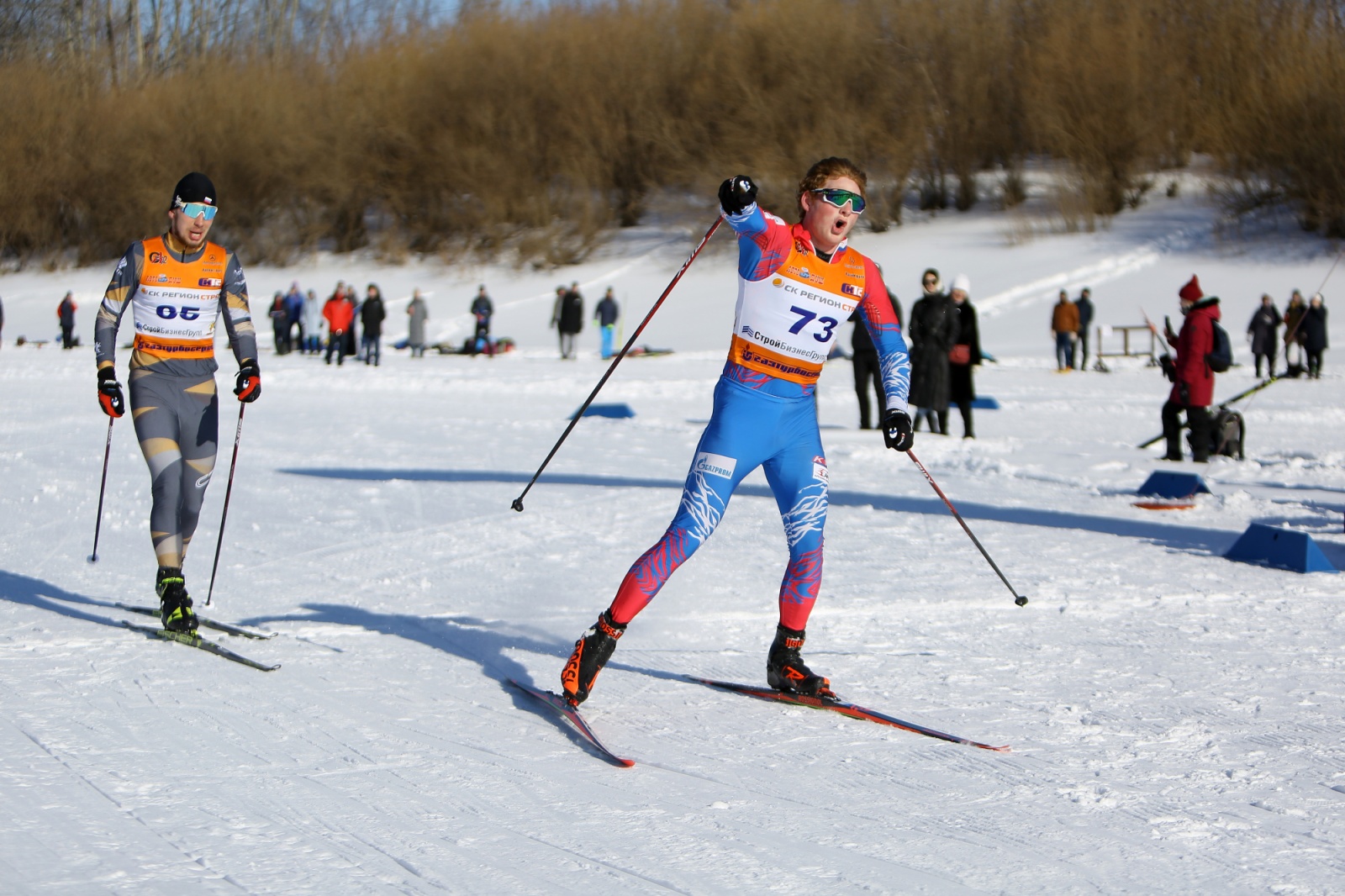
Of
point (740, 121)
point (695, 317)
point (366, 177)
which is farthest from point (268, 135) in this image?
point (695, 317)

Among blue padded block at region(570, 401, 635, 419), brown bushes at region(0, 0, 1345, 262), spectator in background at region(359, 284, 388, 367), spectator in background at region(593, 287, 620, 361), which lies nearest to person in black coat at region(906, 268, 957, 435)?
blue padded block at region(570, 401, 635, 419)

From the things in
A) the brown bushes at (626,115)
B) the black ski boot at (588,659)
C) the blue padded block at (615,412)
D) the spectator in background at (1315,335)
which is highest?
the brown bushes at (626,115)

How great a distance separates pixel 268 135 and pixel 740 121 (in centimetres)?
1582

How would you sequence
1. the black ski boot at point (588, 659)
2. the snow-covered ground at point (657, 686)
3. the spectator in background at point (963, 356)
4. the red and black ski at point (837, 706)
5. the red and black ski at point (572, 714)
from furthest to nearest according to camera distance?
the spectator in background at point (963, 356)
the black ski boot at point (588, 659)
the red and black ski at point (837, 706)
the red and black ski at point (572, 714)
the snow-covered ground at point (657, 686)

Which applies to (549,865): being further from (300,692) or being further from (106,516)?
(106,516)

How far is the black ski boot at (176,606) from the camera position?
4.99 meters

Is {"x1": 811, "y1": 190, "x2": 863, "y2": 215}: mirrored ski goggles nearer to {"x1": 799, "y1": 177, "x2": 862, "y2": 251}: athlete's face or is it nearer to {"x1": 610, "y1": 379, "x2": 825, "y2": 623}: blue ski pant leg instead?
{"x1": 799, "y1": 177, "x2": 862, "y2": 251}: athlete's face

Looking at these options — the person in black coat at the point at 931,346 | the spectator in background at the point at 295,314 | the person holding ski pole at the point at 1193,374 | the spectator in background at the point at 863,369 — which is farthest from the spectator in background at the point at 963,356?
the spectator in background at the point at 295,314

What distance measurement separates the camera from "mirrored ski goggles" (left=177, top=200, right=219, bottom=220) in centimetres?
523

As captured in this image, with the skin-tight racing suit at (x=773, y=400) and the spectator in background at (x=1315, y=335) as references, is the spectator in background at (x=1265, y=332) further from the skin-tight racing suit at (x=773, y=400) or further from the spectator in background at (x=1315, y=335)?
the skin-tight racing suit at (x=773, y=400)

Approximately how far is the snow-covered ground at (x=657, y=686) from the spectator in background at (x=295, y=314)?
13.2 meters

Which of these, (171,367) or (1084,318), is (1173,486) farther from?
(1084,318)

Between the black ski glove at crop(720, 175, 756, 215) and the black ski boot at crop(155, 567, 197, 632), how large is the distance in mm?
2545

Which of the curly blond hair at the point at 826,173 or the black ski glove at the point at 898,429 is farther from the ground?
the curly blond hair at the point at 826,173
